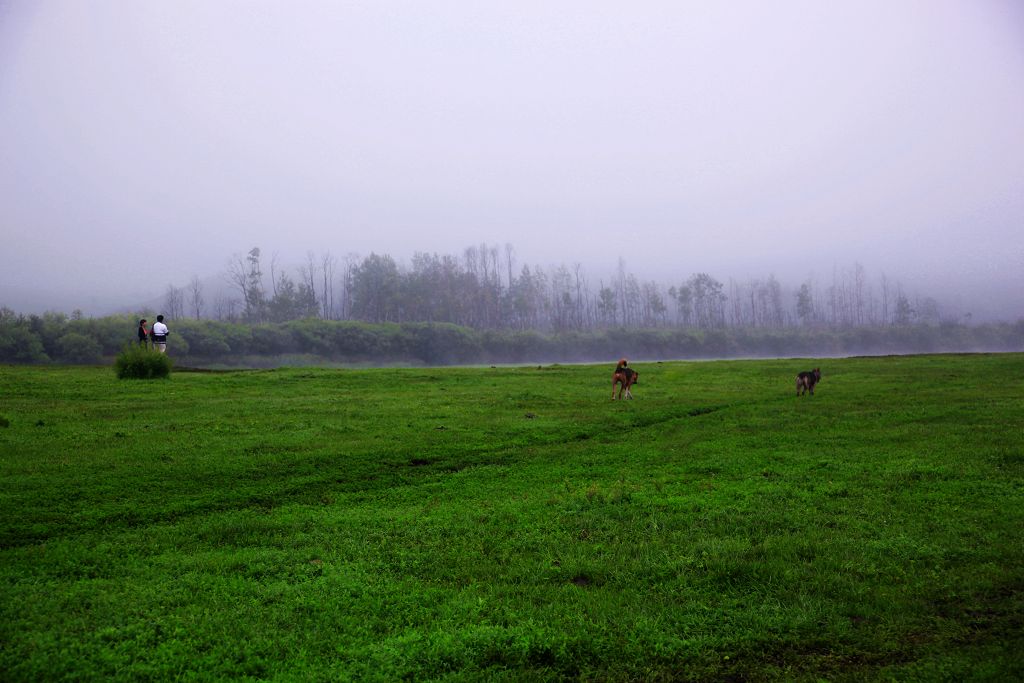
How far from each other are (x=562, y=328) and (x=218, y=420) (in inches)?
5079

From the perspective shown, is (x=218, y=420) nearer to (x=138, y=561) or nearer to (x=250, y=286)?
(x=138, y=561)

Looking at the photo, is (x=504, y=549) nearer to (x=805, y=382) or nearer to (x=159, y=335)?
(x=805, y=382)

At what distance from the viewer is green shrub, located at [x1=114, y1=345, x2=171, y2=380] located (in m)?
25.5

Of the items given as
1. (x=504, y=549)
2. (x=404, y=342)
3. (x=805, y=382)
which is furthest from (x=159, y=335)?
(x=404, y=342)

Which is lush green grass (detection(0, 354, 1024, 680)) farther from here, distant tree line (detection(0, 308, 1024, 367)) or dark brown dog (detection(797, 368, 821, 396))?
distant tree line (detection(0, 308, 1024, 367))

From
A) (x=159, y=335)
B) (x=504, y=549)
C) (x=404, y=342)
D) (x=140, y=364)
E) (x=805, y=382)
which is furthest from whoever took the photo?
(x=404, y=342)

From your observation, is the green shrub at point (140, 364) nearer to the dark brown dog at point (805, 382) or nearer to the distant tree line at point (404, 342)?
the distant tree line at point (404, 342)

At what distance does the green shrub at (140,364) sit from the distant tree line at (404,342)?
4.85 m

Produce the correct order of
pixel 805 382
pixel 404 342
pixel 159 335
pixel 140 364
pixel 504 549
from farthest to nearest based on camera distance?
pixel 404 342
pixel 159 335
pixel 140 364
pixel 805 382
pixel 504 549

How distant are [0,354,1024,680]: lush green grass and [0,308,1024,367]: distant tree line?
78.1ft

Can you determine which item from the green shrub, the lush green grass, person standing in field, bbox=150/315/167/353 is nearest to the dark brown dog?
the lush green grass

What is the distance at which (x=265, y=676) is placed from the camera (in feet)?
16.8

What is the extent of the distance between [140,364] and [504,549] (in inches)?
970

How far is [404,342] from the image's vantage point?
9862cm
